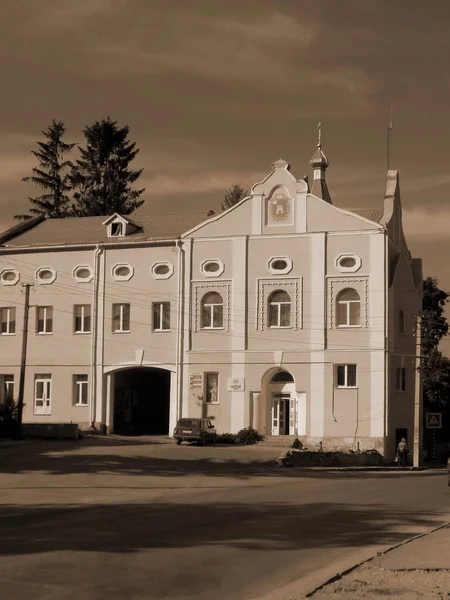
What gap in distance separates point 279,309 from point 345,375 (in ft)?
16.4

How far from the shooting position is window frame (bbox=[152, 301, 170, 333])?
55.0m

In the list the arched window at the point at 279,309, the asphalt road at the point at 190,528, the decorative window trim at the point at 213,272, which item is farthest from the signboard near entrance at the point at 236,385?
the asphalt road at the point at 190,528

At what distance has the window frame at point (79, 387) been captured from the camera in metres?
55.9

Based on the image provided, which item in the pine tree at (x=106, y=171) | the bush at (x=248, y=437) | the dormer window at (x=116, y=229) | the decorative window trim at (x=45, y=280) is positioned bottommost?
the bush at (x=248, y=437)

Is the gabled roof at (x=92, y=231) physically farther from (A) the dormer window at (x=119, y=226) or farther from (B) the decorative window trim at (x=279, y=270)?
(B) the decorative window trim at (x=279, y=270)

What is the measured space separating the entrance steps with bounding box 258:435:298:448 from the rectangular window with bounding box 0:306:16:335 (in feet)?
53.5

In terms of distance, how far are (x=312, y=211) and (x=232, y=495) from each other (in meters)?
29.3

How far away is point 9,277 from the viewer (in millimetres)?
58094

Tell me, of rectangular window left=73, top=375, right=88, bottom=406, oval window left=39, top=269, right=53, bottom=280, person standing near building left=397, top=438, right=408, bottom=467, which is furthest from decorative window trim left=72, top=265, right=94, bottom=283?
person standing near building left=397, top=438, right=408, bottom=467

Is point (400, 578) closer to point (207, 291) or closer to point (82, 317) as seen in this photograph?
point (207, 291)

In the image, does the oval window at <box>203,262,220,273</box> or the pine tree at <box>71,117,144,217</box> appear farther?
the pine tree at <box>71,117,144,217</box>

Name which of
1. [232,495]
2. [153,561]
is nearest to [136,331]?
[232,495]

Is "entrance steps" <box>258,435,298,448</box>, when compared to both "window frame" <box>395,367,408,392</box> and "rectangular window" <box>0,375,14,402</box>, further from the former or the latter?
"rectangular window" <box>0,375,14,402</box>

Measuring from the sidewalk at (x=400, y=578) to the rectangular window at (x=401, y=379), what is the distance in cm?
3821
